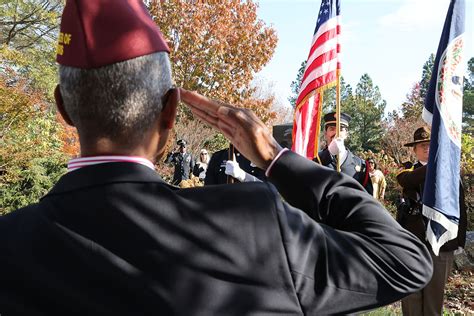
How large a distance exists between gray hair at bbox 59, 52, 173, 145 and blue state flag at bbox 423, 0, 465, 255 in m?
3.82

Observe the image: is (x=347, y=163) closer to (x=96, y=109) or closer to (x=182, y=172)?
(x=96, y=109)

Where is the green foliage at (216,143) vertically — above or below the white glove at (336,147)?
above

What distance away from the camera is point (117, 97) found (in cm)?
108

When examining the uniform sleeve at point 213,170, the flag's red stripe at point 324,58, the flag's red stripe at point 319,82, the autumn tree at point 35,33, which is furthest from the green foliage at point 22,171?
the autumn tree at point 35,33

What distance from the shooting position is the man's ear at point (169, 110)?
1.15 metres

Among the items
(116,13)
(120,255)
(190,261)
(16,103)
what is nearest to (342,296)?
(190,261)

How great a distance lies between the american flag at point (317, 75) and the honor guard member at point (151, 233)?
4489mm

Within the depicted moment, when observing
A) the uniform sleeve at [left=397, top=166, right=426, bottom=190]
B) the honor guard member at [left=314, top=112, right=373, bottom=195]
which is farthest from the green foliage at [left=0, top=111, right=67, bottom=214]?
the uniform sleeve at [left=397, top=166, right=426, bottom=190]

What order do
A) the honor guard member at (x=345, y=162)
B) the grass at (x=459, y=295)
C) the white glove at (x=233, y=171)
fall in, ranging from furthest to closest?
the grass at (x=459, y=295) < the honor guard member at (x=345, y=162) < the white glove at (x=233, y=171)

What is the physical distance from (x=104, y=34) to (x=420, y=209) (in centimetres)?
474

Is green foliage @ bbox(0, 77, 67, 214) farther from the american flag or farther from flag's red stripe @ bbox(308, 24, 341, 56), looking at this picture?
flag's red stripe @ bbox(308, 24, 341, 56)

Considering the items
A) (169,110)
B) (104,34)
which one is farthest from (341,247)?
(104,34)

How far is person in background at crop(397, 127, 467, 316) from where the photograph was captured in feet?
16.6

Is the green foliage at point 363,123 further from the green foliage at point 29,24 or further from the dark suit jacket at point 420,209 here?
the dark suit jacket at point 420,209
